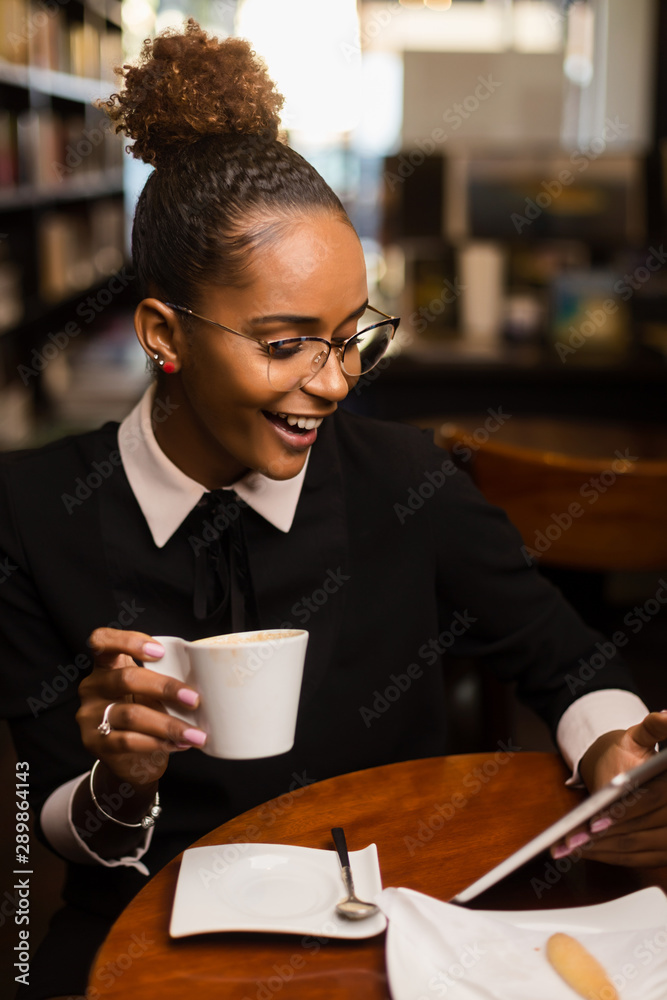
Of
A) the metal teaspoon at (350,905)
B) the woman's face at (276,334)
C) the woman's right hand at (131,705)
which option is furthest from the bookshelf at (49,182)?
the metal teaspoon at (350,905)

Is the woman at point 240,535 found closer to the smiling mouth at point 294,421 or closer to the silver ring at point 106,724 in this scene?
the smiling mouth at point 294,421

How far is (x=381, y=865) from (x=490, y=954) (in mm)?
159

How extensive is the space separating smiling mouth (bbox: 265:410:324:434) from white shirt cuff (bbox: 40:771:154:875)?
43cm

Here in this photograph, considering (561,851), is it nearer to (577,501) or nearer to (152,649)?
(152,649)

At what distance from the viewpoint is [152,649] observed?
79cm

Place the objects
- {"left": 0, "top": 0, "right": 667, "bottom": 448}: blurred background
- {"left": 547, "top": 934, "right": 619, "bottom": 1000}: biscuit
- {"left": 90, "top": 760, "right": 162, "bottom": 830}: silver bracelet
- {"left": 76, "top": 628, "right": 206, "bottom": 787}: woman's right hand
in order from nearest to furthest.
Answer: {"left": 547, "top": 934, "right": 619, "bottom": 1000}: biscuit → {"left": 76, "top": 628, "right": 206, "bottom": 787}: woman's right hand → {"left": 90, "top": 760, "right": 162, "bottom": 830}: silver bracelet → {"left": 0, "top": 0, "right": 667, "bottom": 448}: blurred background

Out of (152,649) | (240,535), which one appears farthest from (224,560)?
(152,649)

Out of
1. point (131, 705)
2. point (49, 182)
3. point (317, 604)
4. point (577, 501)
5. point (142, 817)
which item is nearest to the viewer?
point (131, 705)

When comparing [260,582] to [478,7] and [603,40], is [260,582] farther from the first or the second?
[478,7]

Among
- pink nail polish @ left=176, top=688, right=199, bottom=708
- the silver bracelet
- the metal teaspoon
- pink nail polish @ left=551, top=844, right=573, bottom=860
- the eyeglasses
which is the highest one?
the eyeglasses

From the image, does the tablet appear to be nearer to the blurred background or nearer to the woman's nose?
the woman's nose

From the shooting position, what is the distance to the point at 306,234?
105cm

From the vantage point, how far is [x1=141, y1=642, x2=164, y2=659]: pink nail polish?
79 centimetres

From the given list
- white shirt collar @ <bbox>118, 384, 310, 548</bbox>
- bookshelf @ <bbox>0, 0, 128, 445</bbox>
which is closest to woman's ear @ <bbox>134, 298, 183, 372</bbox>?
white shirt collar @ <bbox>118, 384, 310, 548</bbox>
